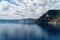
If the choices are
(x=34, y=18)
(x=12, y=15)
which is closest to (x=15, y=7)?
(x=12, y=15)

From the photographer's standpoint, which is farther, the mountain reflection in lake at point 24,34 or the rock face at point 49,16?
the rock face at point 49,16

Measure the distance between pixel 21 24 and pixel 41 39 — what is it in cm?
462

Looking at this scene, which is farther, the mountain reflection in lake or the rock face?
the rock face

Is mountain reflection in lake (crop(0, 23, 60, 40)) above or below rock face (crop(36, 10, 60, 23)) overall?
below

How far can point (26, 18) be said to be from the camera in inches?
428

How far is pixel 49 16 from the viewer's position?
11289 millimetres

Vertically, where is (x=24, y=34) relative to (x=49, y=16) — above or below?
below

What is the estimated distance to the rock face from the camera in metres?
11.0

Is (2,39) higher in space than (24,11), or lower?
lower

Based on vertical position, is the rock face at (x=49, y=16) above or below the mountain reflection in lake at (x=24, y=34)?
above

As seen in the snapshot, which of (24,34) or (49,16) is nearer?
(24,34)

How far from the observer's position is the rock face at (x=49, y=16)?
11039 mm

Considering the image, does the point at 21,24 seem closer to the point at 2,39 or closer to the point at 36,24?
the point at 36,24

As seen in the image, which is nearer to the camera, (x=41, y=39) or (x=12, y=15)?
(x=41, y=39)
